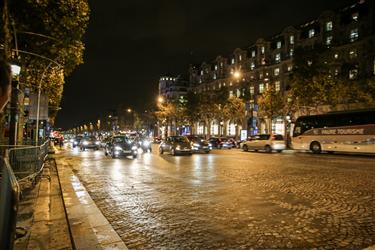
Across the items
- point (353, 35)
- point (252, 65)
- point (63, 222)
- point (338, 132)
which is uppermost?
point (252, 65)

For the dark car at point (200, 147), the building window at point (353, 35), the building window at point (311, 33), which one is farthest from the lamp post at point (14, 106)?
the building window at point (311, 33)

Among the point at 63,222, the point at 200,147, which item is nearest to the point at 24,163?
the point at 63,222

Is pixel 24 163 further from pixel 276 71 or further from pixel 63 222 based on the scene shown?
pixel 276 71

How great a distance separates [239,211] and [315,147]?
26.4 m

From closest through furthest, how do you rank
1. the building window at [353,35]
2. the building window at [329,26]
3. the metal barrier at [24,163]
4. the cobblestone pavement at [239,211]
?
the cobblestone pavement at [239,211]
the metal barrier at [24,163]
the building window at [353,35]
the building window at [329,26]

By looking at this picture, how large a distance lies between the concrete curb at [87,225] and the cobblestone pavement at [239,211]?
0.21m

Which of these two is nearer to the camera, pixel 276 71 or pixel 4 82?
pixel 4 82

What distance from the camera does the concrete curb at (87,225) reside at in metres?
5.51

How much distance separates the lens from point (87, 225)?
658 cm

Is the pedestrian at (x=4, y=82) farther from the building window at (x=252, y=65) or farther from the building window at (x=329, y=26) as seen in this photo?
the building window at (x=252, y=65)

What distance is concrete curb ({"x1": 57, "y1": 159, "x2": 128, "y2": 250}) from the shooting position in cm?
551

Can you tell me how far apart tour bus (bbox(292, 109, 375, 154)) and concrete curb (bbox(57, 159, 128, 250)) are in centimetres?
2403

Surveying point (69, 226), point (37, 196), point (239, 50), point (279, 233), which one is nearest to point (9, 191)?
point (69, 226)

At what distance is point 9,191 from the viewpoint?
114 inches
